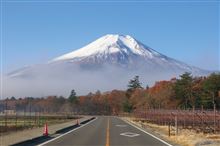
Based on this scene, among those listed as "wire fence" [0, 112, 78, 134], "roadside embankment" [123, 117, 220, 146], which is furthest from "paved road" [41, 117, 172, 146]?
"wire fence" [0, 112, 78, 134]

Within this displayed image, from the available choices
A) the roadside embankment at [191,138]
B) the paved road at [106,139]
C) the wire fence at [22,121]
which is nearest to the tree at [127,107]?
the wire fence at [22,121]

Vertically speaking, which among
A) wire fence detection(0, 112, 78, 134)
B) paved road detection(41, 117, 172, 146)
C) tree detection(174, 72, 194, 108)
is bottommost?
wire fence detection(0, 112, 78, 134)

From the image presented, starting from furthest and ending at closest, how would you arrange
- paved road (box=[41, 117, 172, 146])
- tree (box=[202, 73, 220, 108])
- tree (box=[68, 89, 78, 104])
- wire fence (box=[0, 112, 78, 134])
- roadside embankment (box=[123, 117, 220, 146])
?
tree (box=[68, 89, 78, 104])
tree (box=[202, 73, 220, 108])
wire fence (box=[0, 112, 78, 134])
roadside embankment (box=[123, 117, 220, 146])
paved road (box=[41, 117, 172, 146])

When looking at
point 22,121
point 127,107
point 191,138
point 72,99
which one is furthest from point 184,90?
point 72,99

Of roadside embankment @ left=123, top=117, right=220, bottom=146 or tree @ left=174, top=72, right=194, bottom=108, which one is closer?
roadside embankment @ left=123, top=117, right=220, bottom=146

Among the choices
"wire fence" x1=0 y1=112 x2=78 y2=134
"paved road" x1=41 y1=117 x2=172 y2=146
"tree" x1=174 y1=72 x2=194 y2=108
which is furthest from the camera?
"tree" x1=174 y1=72 x2=194 y2=108

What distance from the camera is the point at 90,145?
23062 millimetres

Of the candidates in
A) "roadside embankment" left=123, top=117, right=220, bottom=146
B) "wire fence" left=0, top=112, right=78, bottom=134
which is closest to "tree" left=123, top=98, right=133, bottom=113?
"wire fence" left=0, top=112, right=78, bottom=134

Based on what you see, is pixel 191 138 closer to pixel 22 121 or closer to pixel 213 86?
pixel 22 121

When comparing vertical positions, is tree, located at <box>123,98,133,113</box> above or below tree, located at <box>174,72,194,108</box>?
below

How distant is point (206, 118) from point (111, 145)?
2633 cm

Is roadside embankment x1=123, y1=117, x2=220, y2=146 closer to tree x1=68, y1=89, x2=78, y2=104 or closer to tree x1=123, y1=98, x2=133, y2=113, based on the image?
tree x1=123, y1=98, x2=133, y2=113

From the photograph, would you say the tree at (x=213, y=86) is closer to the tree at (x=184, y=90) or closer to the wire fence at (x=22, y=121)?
the tree at (x=184, y=90)

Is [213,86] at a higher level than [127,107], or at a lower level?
Answer: higher
